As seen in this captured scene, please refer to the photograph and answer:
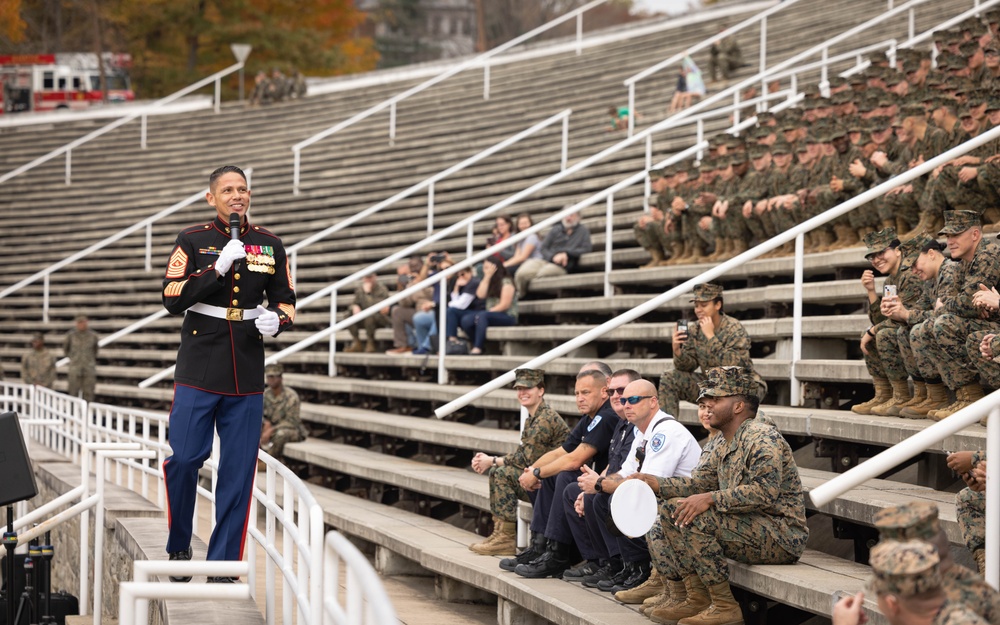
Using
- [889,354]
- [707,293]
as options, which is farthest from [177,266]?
[889,354]

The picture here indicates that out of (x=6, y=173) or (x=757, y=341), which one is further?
(x=6, y=173)

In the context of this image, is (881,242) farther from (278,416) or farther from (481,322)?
(278,416)

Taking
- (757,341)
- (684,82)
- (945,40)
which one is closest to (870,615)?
(757,341)

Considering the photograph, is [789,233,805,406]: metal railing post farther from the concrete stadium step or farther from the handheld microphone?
the handheld microphone

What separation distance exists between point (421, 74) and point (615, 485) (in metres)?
25.2

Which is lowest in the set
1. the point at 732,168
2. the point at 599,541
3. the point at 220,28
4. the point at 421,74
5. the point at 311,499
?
the point at 599,541

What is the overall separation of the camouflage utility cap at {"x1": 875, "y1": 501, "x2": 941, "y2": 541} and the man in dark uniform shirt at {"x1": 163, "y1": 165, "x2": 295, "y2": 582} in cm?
309

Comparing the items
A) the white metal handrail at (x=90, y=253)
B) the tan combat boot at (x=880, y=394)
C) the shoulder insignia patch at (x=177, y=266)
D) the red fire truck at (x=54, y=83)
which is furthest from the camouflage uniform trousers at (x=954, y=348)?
the red fire truck at (x=54, y=83)

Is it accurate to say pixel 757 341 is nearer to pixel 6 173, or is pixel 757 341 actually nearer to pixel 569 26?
pixel 6 173

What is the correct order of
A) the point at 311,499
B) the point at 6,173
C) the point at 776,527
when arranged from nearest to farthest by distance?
1. the point at 311,499
2. the point at 776,527
3. the point at 6,173

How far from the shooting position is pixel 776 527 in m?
5.97

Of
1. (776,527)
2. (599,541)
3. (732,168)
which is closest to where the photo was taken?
(776,527)

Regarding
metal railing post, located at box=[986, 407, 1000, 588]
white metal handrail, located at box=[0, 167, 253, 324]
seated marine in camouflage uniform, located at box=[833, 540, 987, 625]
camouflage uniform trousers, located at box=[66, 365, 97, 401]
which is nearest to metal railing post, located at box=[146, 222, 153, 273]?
white metal handrail, located at box=[0, 167, 253, 324]

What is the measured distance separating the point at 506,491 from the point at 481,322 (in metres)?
4.65
